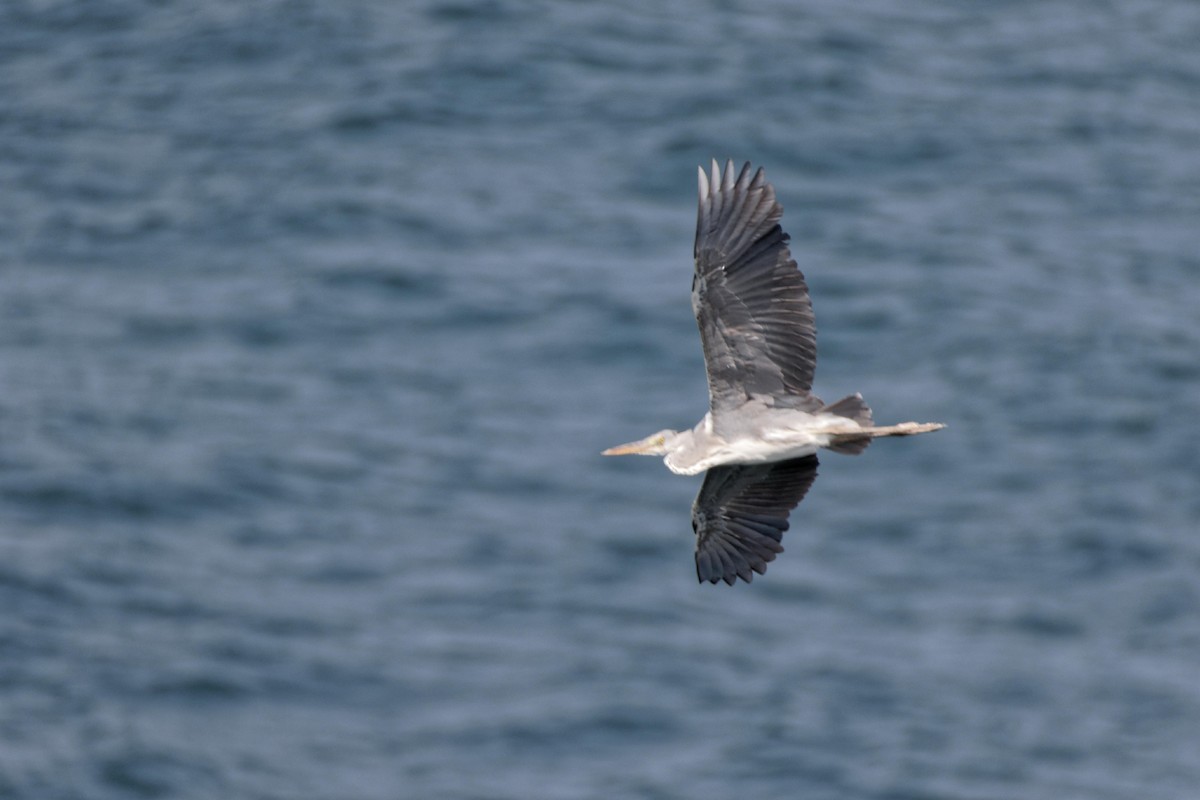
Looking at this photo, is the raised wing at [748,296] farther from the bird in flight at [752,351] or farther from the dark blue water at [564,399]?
the dark blue water at [564,399]

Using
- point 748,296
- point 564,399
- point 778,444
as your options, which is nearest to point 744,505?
point 778,444

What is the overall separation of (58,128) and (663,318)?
9443 mm

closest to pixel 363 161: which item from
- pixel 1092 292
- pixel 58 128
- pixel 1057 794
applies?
pixel 58 128

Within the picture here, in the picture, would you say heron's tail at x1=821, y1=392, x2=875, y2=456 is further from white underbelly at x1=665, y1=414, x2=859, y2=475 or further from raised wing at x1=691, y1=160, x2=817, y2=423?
raised wing at x1=691, y1=160, x2=817, y2=423

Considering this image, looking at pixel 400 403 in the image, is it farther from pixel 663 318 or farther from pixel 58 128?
pixel 58 128

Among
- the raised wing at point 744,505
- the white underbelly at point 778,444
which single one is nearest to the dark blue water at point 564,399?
the raised wing at point 744,505

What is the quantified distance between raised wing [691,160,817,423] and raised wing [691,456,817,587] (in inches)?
18.2

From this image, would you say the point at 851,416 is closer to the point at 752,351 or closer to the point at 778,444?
the point at 778,444

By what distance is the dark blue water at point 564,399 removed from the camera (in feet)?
62.8

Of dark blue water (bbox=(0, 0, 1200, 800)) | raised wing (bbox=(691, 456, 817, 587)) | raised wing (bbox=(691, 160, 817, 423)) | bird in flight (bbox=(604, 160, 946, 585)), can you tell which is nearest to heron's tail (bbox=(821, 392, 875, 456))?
bird in flight (bbox=(604, 160, 946, 585))

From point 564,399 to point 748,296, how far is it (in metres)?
12.5

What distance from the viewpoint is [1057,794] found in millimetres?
18469

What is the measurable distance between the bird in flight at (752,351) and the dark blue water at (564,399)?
372 inches

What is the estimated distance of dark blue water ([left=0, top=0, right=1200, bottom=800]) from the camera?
1916 centimetres
